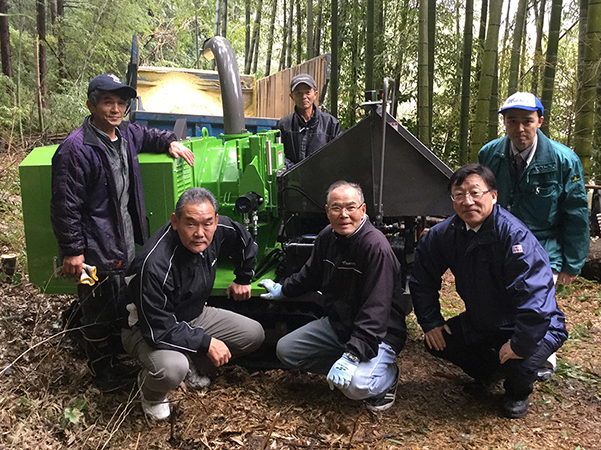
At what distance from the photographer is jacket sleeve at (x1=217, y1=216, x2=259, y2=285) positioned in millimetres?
2918

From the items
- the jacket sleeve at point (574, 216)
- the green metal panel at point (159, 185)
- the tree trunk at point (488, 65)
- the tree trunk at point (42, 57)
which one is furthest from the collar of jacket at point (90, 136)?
the tree trunk at point (42, 57)

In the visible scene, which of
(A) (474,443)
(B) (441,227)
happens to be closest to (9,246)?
(B) (441,227)

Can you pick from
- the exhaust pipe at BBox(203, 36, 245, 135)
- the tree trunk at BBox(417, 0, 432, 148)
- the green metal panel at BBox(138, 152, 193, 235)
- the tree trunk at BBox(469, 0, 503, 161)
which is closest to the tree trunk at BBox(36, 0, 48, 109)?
the tree trunk at BBox(417, 0, 432, 148)

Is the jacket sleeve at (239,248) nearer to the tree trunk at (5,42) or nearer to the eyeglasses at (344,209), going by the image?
the eyeglasses at (344,209)

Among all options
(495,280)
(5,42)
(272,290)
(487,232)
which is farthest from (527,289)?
(5,42)

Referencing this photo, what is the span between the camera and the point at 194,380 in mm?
2965

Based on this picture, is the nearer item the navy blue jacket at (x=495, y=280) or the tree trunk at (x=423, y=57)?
the navy blue jacket at (x=495, y=280)

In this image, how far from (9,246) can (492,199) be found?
13.9ft

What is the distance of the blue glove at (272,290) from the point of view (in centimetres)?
298

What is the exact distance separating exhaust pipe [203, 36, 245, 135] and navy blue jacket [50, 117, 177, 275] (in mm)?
780

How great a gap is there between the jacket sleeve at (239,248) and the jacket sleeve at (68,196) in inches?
29.3

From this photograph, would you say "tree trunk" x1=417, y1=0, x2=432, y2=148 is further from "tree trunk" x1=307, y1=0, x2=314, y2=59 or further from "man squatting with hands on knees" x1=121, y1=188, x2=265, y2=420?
"man squatting with hands on knees" x1=121, y1=188, x2=265, y2=420

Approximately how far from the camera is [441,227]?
2734mm

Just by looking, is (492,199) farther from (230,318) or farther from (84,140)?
(84,140)
